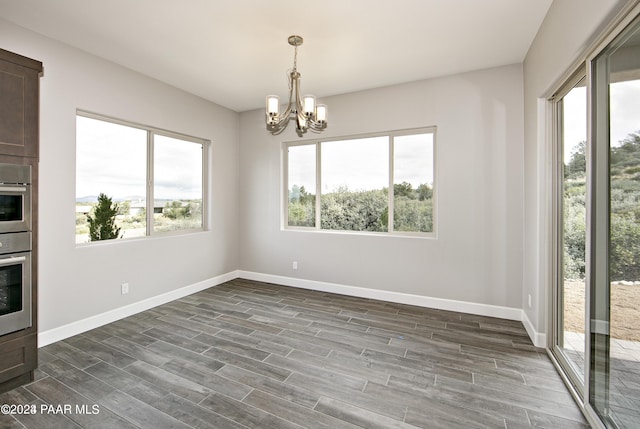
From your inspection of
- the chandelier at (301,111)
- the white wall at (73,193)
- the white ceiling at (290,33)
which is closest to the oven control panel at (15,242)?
the white wall at (73,193)

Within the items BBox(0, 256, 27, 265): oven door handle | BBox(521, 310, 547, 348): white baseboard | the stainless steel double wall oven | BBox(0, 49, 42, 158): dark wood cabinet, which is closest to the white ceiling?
BBox(0, 49, 42, 158): dark wood cabinet

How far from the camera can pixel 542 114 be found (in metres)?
2.78

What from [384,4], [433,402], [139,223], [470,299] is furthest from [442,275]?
[139,223]

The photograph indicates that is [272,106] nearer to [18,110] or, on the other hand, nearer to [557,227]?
[18,110]

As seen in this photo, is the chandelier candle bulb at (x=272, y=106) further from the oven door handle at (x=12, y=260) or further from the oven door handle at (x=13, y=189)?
the oven door handle at (x=12, y=260)

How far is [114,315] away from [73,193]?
4.63 ft

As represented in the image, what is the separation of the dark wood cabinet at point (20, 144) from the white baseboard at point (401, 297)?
307cm

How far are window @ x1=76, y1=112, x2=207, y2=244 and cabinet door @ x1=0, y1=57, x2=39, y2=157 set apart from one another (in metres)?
1.00

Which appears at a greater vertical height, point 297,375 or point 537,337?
point 537,337

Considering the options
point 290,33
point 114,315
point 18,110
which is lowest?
point 114,315

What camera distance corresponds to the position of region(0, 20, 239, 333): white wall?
112 inches

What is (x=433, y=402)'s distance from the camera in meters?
2.05

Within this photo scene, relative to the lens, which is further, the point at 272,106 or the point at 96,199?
the point at 96,199

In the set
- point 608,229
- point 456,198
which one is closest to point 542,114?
point 456,198
